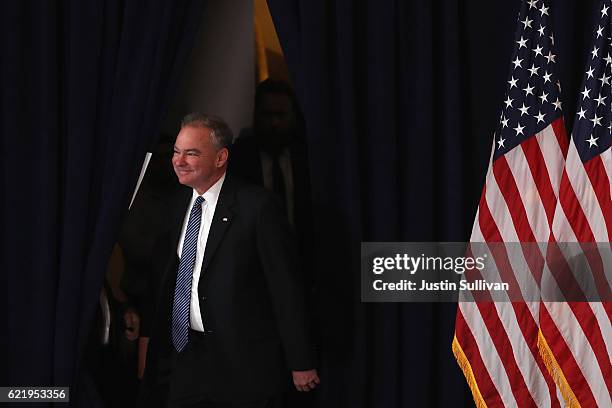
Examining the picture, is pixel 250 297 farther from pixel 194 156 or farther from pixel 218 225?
pixel 194 156

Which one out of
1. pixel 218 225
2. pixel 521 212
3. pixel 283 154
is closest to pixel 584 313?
pixel 521 212

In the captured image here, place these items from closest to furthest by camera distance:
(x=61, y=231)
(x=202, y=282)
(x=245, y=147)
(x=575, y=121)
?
(x=202, y=282)
(x=575, y=121)
(x=61, y=231)
(x=245, y=147)

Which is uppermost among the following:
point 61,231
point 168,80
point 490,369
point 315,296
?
point 168,80

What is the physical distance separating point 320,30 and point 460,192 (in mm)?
897

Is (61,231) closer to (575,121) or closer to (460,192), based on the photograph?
(460,192)

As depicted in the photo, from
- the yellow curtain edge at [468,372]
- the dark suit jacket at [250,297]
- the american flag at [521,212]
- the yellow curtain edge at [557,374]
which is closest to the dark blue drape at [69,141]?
the dark suit jacket at [250,297]

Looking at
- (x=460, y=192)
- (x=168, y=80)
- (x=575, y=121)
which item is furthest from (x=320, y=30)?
(x=575, y=121)

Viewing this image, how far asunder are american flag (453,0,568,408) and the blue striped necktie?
3.65 feet

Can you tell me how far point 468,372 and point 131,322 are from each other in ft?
5.30

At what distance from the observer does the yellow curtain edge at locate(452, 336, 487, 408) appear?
3379 mm

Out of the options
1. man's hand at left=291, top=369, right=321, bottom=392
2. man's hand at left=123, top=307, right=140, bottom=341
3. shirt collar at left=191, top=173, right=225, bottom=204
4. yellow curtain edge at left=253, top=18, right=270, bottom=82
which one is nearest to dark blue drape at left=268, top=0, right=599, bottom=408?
man's hand at left=291, top=369, right=321, bottom=392

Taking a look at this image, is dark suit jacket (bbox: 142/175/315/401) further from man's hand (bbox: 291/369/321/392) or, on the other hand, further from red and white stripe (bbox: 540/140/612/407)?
red and white stripe (bbox: 540/140/612/407)

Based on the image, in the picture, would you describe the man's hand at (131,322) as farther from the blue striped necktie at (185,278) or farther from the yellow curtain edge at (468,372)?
the yellow curtain edge at (468,372)

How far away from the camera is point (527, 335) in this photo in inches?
133
